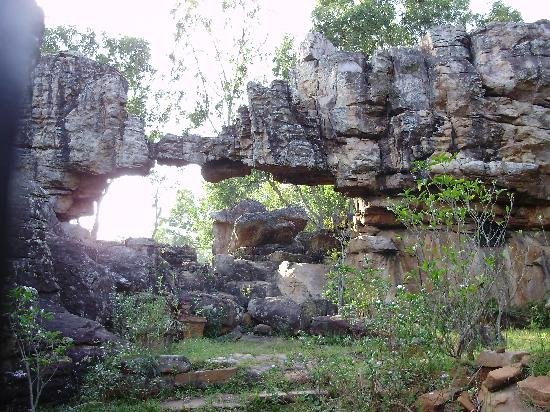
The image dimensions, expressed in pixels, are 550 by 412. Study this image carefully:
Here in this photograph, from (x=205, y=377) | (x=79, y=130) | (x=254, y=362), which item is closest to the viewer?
(x=205, y=377)

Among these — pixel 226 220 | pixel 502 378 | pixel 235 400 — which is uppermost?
pixel 226 220

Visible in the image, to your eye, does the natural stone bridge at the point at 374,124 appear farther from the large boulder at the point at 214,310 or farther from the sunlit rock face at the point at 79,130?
the large boulder at the point at 214,310

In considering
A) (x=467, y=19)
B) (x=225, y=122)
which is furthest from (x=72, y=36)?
(x=467, y=19)

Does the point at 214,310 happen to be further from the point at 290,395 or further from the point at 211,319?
the point at 290,395

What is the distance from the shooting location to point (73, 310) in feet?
23.2

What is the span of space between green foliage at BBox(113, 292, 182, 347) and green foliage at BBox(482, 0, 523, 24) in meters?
16.8

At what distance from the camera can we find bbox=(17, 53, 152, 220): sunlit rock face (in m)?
12.7

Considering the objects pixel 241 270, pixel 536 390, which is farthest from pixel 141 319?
pixel 241 270

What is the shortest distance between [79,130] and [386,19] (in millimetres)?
11643

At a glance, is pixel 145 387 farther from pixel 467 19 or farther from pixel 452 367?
pixel 467 19

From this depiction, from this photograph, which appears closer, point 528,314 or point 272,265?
point 528,314

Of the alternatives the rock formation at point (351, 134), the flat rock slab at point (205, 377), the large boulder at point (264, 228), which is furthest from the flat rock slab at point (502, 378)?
the large boulder at point (264, 228)

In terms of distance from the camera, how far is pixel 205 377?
6.11 m

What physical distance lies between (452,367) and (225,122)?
18.2m
